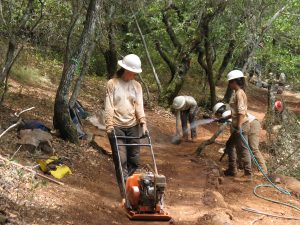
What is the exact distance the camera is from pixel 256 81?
35.3 meters

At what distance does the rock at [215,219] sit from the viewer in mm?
6719

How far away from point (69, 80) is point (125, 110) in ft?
10.5

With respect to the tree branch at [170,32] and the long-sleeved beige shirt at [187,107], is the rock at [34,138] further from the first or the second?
the tree branch at [170,32]

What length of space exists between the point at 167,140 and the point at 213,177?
5.08m

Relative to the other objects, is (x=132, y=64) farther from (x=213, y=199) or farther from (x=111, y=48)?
(x=111, y=48)

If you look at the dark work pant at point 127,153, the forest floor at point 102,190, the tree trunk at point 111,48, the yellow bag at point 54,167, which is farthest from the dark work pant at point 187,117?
the dark work pant at point 127,153

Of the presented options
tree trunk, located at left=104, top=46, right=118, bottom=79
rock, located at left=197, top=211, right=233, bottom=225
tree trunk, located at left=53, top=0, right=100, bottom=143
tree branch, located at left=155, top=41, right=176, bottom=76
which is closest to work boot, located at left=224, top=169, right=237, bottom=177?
tree trunk, located at left=53, top=0, right=100, bottom=143

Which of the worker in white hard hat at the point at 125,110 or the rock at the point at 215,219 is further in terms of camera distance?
the worker in white hard hat at the point at 125,110

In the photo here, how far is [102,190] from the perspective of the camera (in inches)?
316

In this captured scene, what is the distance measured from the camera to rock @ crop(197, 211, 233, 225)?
265 inches

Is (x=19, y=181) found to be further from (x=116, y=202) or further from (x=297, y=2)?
(x=297, y=2)

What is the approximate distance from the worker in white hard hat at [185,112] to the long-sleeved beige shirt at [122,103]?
679 cm

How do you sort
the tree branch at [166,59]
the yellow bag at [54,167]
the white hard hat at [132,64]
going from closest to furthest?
the white hard hat at [132,64] < the yellow bag at [54,167] < the tree branch at [166,59]

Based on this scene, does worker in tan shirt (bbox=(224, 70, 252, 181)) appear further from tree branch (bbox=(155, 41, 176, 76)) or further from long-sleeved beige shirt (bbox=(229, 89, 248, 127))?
tree branch (bbox=(155, 41, 176, 76))
